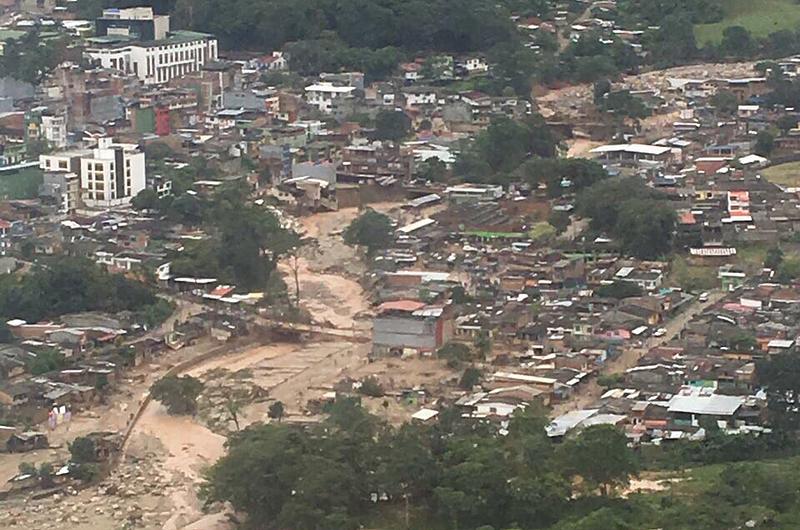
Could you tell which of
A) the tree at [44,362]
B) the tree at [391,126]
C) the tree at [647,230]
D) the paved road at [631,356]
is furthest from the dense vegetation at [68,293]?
the tree at [391,126]

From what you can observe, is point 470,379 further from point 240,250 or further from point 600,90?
point 600,90

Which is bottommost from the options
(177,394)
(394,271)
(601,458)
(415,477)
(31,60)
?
(177,394)

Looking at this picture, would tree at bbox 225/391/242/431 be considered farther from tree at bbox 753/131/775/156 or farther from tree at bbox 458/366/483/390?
tree at bbox 753/131/775/156

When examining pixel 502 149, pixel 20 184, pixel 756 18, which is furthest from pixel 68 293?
pixel 756 18

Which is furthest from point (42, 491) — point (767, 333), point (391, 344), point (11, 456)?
point (767, 333)

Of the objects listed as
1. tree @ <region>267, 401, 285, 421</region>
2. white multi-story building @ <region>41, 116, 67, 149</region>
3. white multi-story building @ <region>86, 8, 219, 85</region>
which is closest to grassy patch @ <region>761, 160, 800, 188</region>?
white multi-story building @ <region>41, 116, 67, 149</region>

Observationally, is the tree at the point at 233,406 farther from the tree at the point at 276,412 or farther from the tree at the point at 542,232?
the tree at the point at 542,232
